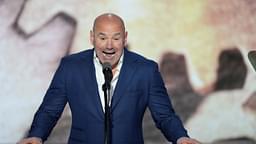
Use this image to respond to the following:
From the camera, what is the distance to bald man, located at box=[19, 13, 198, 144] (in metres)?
2.04

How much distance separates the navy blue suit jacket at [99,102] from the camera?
2.06 metres

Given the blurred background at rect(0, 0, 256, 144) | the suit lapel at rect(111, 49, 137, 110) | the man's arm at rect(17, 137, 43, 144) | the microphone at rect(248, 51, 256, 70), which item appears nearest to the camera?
the microphone at rect(248, 51, 256, 70)

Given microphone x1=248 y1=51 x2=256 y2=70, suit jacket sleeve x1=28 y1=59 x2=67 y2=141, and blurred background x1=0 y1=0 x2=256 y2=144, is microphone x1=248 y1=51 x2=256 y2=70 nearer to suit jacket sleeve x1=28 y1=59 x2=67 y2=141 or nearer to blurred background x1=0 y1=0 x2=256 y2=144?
suit jacket sleeve x1=28 y1=59 x2=67 y2=141

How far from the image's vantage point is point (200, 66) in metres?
3.58

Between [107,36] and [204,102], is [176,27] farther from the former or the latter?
[107,36]

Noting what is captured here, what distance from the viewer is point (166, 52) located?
3518 mm

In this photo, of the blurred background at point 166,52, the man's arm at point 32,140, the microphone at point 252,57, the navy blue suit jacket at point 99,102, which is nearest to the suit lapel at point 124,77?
the navy blue suit jacket at point 99,102

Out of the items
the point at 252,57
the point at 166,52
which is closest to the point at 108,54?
the point at 252,57

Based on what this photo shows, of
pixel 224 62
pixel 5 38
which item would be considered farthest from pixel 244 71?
pixel 5 38

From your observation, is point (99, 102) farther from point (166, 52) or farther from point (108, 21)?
point (166, 52)

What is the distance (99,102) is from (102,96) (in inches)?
1.2

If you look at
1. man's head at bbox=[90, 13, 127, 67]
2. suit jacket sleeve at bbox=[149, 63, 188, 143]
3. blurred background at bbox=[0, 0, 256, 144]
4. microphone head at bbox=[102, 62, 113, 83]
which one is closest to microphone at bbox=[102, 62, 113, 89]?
microphone head at bbox=[102, 62, 113, 83]

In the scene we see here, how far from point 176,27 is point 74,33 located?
57cm

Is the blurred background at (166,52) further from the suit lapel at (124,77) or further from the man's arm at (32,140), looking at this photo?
the man's arm at (32,140)
